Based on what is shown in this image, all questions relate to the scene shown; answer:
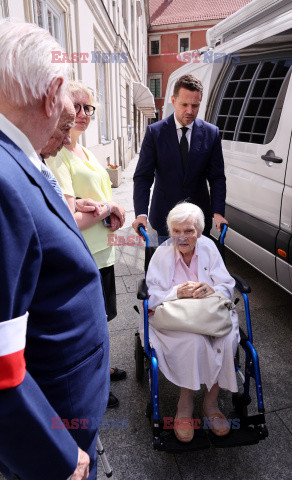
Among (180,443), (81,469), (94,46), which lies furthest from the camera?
(94,46)

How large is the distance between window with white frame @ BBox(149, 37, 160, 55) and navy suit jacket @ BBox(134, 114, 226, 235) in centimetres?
3436

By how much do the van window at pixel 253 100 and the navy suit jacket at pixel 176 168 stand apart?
60 cm

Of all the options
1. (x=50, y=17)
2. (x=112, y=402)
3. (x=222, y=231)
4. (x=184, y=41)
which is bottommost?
(x=112, y=402)

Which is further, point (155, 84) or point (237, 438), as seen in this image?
point (155, 84)

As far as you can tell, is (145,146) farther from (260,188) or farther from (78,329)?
(78,329)

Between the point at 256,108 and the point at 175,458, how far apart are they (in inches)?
118

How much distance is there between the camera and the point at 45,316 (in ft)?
2.83

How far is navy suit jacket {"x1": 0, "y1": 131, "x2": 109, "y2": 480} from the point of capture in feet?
2.33

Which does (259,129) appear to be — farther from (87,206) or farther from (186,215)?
(87,206)

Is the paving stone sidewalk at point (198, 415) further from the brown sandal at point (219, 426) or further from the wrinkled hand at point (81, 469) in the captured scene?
the wrinkled hand at point (81, 469)

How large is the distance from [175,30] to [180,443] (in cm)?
3665

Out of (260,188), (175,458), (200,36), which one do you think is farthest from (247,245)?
(200,36)

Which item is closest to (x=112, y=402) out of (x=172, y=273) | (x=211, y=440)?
(x=211, y=440)

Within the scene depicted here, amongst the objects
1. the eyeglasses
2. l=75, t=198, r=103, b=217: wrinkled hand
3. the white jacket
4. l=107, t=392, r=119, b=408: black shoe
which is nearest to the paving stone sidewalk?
l=107, t=392, r=119, b=408: black shoe
